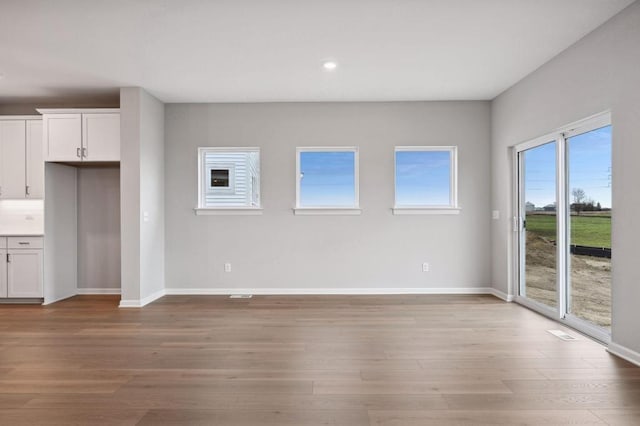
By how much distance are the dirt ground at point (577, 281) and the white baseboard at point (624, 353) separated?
369 millimetres

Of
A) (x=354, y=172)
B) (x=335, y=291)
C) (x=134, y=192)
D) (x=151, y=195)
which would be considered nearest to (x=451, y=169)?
(x=354, y=172)

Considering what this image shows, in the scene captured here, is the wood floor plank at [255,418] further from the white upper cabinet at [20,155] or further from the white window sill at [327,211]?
the white upper cabinet at [20,155]

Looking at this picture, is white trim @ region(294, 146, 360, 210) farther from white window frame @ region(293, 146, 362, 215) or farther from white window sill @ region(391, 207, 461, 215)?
white window sill @ region(391, 207, 461, 215)

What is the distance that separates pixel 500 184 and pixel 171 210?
4.69m

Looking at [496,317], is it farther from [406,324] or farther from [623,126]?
[623,126]

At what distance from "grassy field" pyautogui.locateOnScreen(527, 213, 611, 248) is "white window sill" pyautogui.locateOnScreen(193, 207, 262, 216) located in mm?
3650

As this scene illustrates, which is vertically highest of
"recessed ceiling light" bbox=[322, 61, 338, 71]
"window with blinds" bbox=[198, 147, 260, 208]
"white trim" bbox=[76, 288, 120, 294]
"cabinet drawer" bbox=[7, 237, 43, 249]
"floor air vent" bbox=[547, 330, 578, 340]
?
"recessed ceiling light" bbox=[322, 61, 338, 71]

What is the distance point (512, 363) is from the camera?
284cm

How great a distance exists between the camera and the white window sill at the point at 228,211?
5.33m

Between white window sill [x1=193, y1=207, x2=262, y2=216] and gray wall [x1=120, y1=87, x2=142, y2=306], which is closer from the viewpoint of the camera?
gray wall [x1=120, y1=87, x2=142, y2=306]

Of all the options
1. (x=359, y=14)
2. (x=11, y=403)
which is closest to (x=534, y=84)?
(x=359, y=14)

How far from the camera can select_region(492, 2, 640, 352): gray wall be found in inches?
111

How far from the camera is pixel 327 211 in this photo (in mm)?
5340

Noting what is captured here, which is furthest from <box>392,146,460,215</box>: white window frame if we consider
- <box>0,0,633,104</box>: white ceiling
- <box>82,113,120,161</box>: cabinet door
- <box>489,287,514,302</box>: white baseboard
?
<box>82,113,120,161</box>: cabinet door
